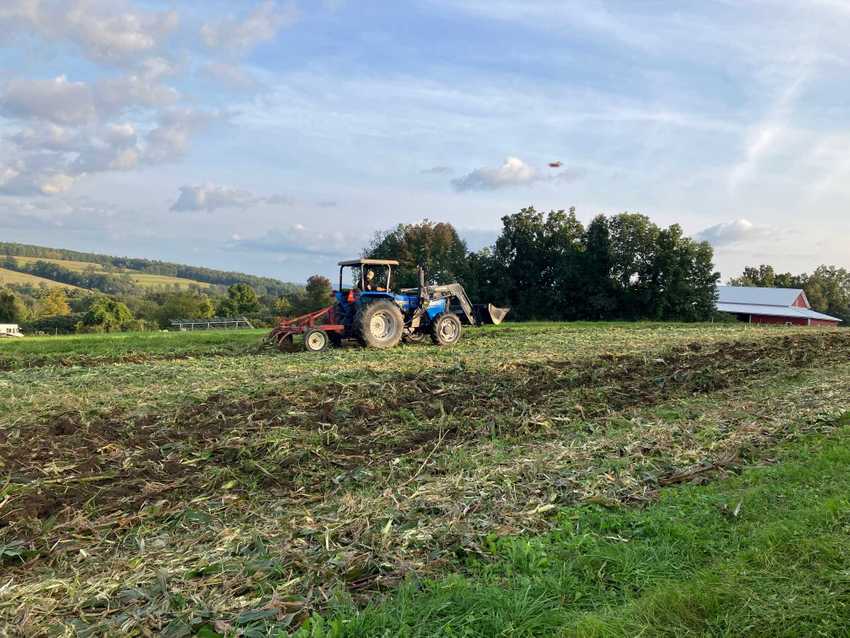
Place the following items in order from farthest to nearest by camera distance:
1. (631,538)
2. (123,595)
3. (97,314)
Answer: (97,314) → (631,538) → (123,595)

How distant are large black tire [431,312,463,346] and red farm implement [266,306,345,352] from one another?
2731 millimetres

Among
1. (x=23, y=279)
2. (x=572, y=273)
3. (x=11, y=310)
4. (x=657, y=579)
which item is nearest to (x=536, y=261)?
(x=572, y=273)

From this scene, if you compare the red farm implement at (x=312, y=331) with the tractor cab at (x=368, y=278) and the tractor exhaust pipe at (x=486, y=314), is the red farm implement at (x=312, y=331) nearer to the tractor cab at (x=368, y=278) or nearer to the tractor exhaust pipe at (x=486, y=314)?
the tractor cab at (x=368, y=278)

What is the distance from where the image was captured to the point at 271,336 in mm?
16297

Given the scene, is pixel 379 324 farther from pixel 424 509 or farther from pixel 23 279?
pixel 23 279

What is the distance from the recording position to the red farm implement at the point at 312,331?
15.6 m

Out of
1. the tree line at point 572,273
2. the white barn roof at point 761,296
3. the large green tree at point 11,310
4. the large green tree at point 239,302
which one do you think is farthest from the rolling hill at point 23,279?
the white barn roof at point 761,296

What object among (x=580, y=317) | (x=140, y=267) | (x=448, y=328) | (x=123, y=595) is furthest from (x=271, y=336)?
(x=140, y=267)

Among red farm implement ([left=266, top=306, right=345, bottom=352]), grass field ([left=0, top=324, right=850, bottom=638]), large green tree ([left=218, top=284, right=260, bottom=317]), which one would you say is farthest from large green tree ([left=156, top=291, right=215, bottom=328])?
grass field ([left=0, top=324, right=850, bottom=638])

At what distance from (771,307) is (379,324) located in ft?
188

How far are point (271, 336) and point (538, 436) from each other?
1045cm

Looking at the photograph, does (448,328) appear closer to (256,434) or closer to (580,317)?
(256,434)

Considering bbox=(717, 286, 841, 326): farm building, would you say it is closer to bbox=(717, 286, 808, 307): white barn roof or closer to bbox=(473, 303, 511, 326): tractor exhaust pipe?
bbox=(717, 286, 808, 307): white barn roof

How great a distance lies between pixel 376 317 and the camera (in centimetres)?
1580
